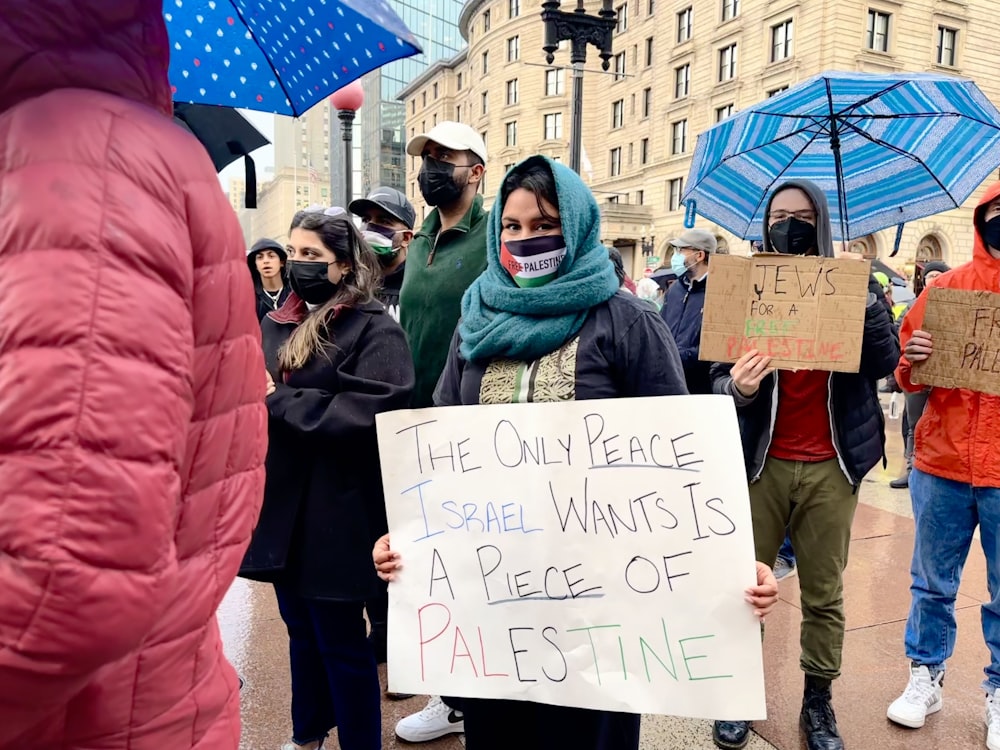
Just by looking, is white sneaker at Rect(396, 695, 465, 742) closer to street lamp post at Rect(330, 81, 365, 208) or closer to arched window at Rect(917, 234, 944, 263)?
street lamp post at Rect(330, 81, 365, 208)

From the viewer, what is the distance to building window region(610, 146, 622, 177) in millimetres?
47688

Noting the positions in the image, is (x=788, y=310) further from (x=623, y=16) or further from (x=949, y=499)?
(x=623, y=16)

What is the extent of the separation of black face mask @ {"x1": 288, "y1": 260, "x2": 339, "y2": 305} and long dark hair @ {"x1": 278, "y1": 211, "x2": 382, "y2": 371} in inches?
1.8

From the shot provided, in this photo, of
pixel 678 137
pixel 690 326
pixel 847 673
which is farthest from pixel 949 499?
pixel 678 137

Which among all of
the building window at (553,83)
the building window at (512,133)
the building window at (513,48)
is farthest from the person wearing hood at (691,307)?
the building window at (513,48)

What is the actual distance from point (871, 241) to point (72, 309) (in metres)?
31.0

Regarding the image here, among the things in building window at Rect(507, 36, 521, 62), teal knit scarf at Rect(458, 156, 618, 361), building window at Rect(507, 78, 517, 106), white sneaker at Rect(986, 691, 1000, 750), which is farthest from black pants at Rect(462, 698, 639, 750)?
building window at Rect(507, 36, 521, 62)

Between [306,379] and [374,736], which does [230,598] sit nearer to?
[374,736]

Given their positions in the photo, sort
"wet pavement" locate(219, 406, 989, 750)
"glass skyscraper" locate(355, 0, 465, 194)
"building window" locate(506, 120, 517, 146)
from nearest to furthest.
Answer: "wet pavement" locate(219, 406, 989, 750) → "building window" locate(506, 120, 517, 146) → "glass skyscraper" locate(355, 0, 465, 194)

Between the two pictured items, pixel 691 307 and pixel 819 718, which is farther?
pixel 691 307

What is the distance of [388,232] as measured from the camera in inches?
169

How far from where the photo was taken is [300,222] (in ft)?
8.80

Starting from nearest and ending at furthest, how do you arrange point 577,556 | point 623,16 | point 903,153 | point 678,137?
point 577,556 < point 903,153 < point 678,137 < point 623,16

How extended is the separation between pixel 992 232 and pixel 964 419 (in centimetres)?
74
